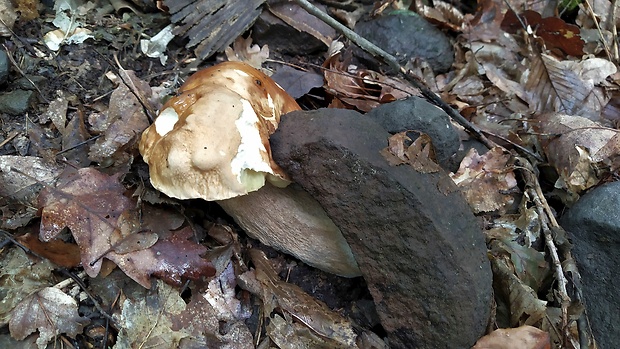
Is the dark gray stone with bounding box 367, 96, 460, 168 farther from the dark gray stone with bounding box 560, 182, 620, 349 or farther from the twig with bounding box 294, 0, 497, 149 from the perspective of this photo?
the dark gray stone with bounding box 560, 182, 620, 349

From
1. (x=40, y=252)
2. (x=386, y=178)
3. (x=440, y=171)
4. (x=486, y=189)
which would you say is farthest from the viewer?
(x=486, y=189)

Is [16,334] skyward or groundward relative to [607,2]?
groundward

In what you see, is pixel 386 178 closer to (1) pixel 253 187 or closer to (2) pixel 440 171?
(2) pixel 440 171

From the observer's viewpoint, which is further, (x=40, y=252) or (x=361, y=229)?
(x=40, y=252)

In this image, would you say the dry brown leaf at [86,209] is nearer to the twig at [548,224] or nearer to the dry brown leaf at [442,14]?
the twig at [548,224]

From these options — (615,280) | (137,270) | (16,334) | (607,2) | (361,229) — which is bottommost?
(16,334)

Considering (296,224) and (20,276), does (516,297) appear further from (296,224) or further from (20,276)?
(20,276)

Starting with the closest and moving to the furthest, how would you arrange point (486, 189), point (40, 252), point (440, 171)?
point (440, 171) < point (40, 252) < point (486, 189)

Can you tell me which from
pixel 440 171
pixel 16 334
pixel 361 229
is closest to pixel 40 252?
pixel 16 334
